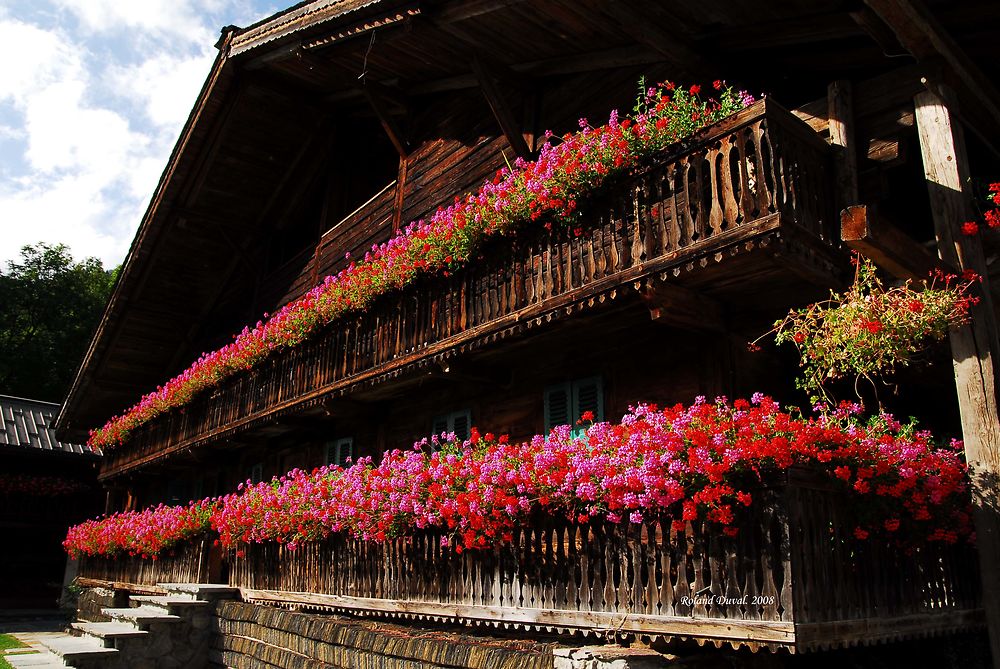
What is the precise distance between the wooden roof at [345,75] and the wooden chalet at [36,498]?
4.28 meters

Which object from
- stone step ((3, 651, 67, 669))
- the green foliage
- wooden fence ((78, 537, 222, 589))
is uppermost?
wooden fence ((78, 537, 222, 589))

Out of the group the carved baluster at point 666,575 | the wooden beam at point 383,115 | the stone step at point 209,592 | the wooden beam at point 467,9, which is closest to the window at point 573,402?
the carved baluster at point 666,575

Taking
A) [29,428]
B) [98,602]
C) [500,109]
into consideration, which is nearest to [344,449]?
[500,109]

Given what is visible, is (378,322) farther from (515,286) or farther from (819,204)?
(819,204)

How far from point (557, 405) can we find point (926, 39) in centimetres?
536

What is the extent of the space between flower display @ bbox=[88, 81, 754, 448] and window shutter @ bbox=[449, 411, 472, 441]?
6.54 ft

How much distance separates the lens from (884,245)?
6105 millimetres

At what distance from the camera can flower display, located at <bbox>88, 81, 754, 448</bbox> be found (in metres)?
7.89

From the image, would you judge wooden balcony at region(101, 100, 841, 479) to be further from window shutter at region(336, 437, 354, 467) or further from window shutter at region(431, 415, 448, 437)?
window shutter at region(336, 437, 354, 467)

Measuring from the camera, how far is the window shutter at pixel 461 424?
1146cm

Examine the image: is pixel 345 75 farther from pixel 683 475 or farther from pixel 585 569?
pixel 683 475

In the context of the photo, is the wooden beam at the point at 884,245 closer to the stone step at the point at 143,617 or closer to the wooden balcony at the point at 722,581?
the wooden balcony at the point at 722,581

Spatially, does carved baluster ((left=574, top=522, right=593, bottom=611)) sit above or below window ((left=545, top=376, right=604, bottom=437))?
below

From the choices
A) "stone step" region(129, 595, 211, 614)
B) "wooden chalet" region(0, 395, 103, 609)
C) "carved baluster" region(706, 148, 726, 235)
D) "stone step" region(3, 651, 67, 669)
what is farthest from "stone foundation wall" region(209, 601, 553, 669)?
"wooden chalet" region(0, 395, 103, 609)
